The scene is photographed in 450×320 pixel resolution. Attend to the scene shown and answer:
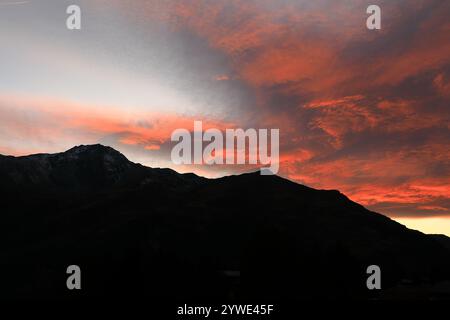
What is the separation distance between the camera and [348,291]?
341ft

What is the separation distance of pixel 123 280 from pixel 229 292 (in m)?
21.6

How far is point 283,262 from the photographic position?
98.2 meters

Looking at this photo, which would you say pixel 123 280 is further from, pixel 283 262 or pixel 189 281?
pixel 283 262

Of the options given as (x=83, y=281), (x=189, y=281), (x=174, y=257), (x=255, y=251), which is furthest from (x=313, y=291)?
(x=83, y=281)

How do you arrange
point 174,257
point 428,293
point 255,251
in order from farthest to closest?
point 174,257, point 255,251, point 428,293

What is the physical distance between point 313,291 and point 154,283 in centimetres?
3649
